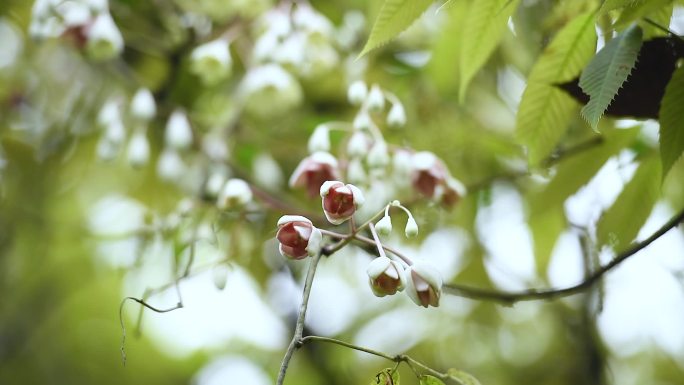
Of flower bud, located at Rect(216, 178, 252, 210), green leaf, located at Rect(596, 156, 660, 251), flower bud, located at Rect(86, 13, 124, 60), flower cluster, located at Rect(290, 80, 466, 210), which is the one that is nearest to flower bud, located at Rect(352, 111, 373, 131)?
flower cluster, located at Rect(290, 80, 466, 210)

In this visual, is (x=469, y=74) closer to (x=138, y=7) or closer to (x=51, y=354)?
(x=138, y=7)

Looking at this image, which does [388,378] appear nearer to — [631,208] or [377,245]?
[377,245]

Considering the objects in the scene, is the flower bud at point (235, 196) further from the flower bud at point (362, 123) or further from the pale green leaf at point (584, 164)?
the pale green leaf at point (584, 164)

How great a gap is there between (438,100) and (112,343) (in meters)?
0.94

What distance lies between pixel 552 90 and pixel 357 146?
0.21m

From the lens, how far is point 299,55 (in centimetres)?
93

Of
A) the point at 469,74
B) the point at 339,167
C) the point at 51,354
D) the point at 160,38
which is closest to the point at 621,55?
the point at 469,74

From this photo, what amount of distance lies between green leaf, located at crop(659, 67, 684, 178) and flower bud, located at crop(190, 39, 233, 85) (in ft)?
2.06

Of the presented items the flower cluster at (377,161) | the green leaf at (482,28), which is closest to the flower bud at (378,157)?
the flower cluster at (377,161)

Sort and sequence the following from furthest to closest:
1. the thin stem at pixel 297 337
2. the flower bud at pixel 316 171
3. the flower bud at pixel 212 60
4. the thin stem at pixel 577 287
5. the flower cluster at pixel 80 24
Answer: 1. the flower bud at pixel 212 60
2. the flower cluster at pixel 80 24
3. the flower bud at pixel 316 171
4. the thin stem at pixel 577 287
5. the thin stem at pixel 297 337

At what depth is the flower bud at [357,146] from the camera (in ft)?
2.34

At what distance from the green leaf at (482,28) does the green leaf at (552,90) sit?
1.7 inches

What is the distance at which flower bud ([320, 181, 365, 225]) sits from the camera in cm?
48

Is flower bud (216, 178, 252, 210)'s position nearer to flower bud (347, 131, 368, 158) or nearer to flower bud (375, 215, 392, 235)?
flower bud (347, 131, 368, 158)
